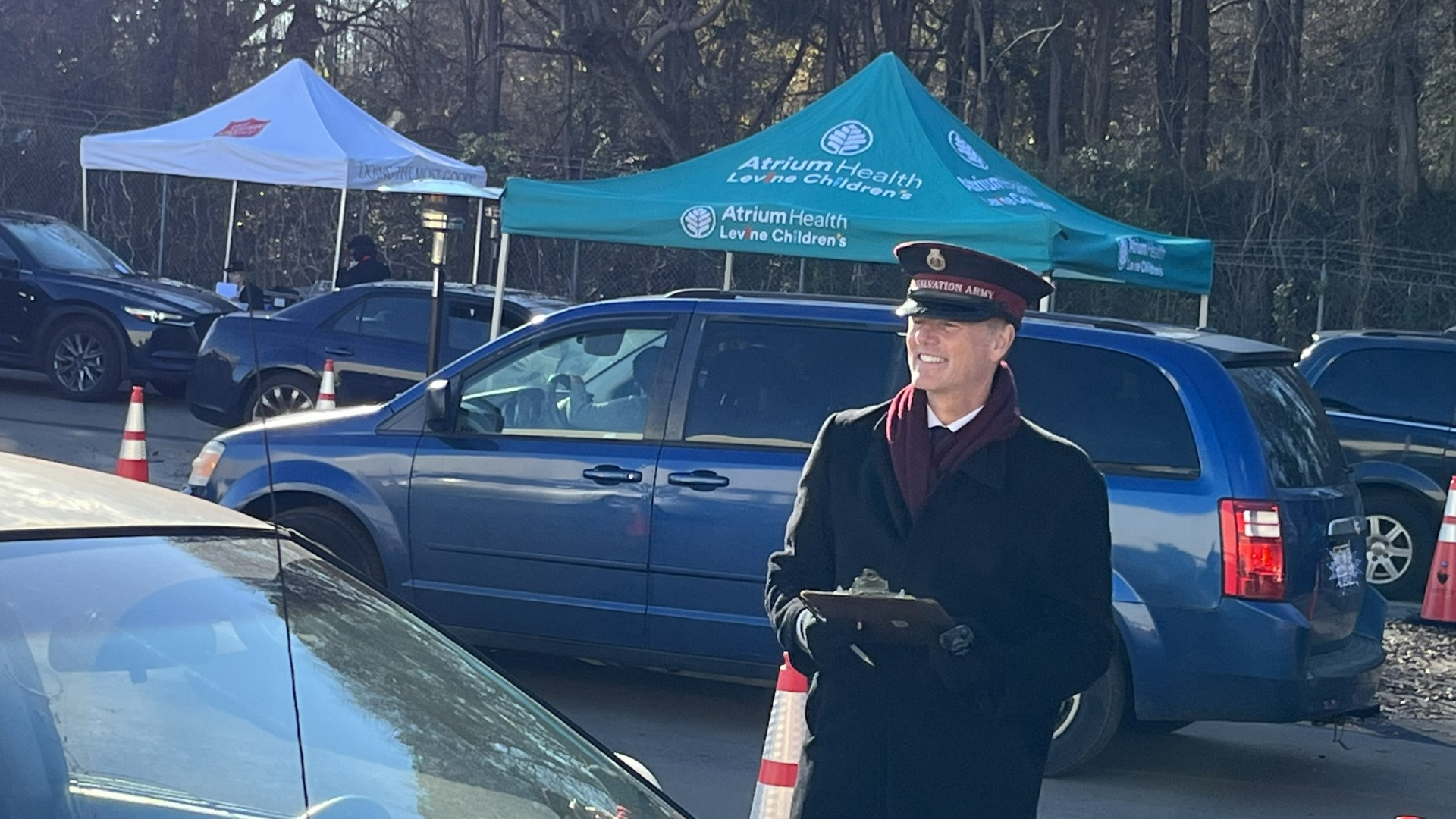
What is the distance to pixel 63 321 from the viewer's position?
15969 millimetres

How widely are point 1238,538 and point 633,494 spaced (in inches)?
90.9

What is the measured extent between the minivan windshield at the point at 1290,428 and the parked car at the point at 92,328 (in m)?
11.5

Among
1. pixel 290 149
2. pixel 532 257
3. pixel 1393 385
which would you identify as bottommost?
pixel 1393 385

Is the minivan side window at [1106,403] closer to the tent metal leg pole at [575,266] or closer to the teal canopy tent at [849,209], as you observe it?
the teal canopy tent at [849,209]

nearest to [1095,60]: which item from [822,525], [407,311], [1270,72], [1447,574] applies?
[1270,72]

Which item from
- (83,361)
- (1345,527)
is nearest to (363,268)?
(83,361)

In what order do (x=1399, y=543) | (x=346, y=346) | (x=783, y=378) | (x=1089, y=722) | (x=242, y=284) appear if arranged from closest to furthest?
1. (x=1089, y=722)
2. (x=783, y=378)
3. (x=1399, y=543)
4. (x=346, y=346)
5. (x=242, y=284)

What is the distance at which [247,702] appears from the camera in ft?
8.77

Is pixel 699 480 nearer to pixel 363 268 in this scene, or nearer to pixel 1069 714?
pixel 1069 714

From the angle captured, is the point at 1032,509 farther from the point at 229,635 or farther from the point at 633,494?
the point at 633,494

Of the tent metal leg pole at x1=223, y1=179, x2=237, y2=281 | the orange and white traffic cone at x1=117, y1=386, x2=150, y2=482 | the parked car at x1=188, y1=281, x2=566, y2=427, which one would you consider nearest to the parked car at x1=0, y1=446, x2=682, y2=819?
the orange and white traffic cone at x1=117, y1=386, x2=150, y2=482

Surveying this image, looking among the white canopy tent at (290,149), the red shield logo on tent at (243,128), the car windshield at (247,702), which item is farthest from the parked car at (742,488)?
the red shield logo on tent at (243,128)

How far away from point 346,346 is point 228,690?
1143 cm

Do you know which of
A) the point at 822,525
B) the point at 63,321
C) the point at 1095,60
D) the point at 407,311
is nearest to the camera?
the point at 822,525
